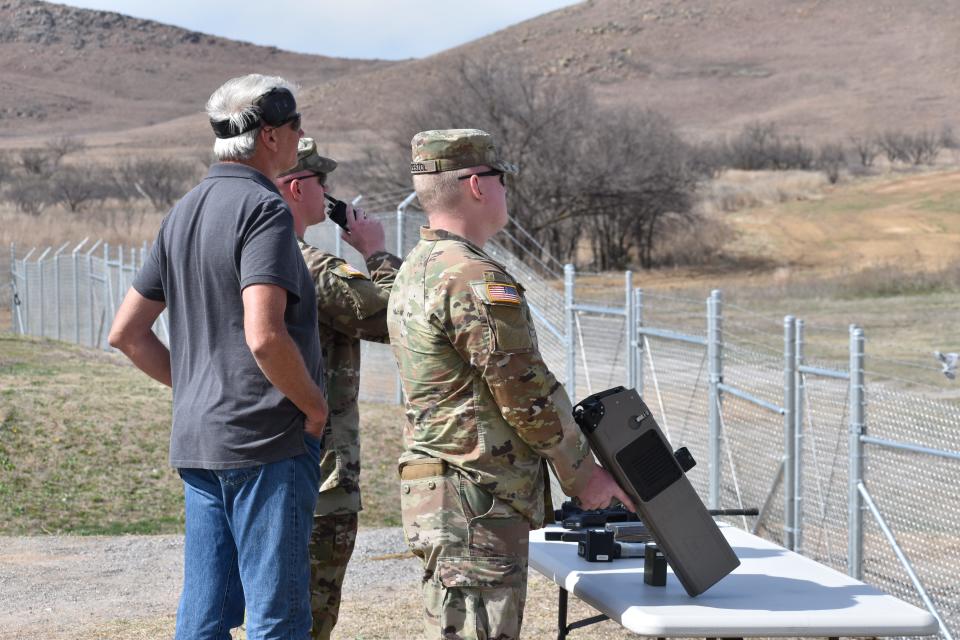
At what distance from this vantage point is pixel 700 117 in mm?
92750

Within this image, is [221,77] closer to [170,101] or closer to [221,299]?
[170,101]

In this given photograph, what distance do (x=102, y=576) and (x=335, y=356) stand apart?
3977 millimetres

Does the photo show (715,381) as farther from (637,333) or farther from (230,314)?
(230,314)

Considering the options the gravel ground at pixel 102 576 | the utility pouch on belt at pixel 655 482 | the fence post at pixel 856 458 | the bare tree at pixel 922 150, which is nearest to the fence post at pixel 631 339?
the gravel ground at pixel 102 576

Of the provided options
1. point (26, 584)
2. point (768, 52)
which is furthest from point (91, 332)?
point (768, 52)

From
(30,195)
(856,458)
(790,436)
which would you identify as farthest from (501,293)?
(30,195)

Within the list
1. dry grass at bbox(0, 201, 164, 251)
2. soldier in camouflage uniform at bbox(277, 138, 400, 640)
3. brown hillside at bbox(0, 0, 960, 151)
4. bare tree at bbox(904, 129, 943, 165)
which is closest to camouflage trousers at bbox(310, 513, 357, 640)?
soldier in camouflage uniform at bbox(277, 138, 400, 640)

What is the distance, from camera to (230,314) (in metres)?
3.21

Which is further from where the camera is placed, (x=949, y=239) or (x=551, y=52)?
(x=551, y=52)

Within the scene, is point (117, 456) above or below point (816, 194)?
below

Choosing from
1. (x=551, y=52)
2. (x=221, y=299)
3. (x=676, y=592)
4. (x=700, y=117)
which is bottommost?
(x=676, y=592)

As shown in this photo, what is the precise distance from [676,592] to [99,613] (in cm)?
409

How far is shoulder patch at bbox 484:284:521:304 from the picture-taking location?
122 inches

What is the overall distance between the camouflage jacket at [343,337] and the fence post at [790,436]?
7.75 feet
